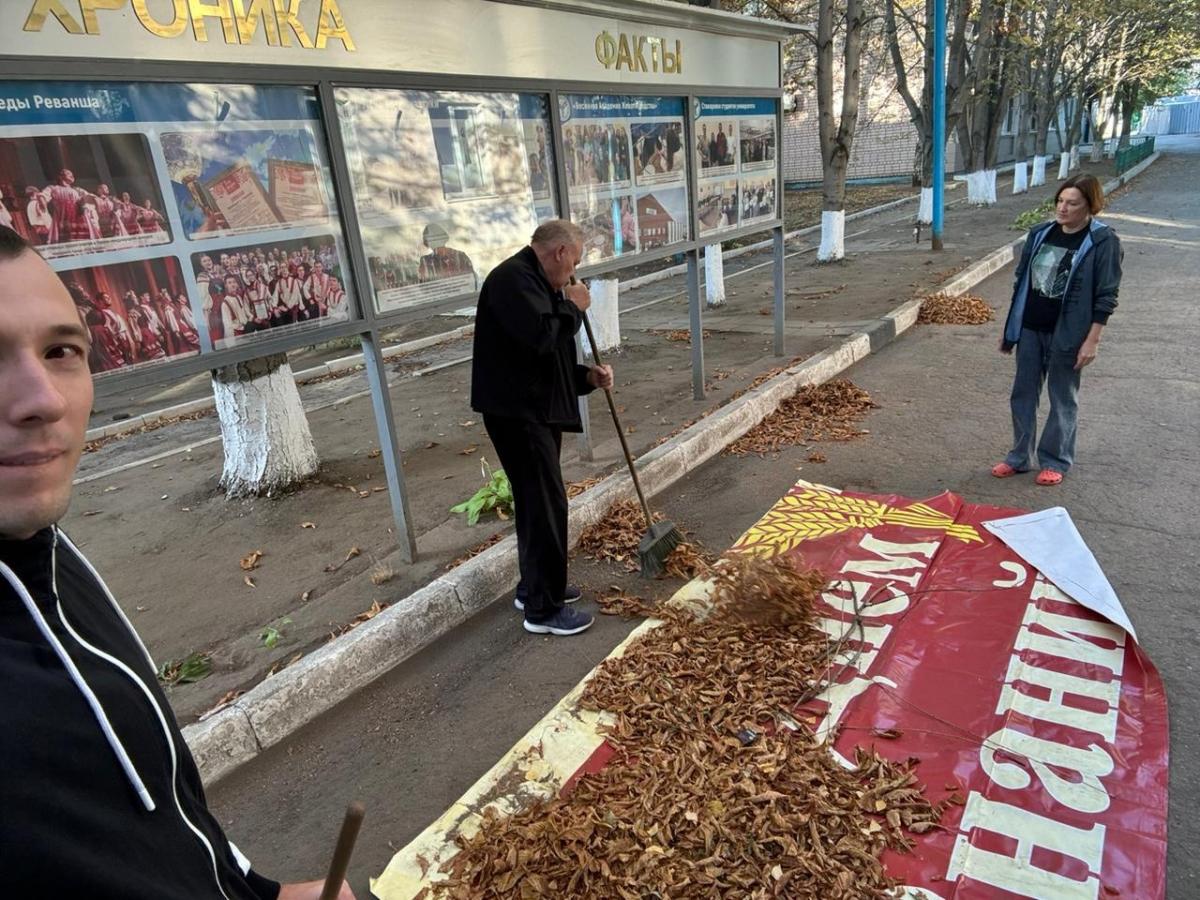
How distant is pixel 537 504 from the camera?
12.9ft

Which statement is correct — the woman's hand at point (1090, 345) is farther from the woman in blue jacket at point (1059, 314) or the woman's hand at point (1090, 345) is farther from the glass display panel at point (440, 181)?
the glass display panel at point (440, 181)

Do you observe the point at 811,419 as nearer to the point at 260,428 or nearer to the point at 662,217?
the point at 662,217

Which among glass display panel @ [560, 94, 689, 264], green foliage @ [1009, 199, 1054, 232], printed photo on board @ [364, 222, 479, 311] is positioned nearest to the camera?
printed photo on board @ [364, 222, 479, 311]

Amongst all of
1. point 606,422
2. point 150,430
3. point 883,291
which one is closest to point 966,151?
point 883,291

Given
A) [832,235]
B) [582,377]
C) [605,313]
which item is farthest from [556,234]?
[832,235]

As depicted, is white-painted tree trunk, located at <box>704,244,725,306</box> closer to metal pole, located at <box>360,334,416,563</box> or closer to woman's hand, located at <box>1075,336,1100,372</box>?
woman's hand, located at <box>1075,336,1100,372</box>

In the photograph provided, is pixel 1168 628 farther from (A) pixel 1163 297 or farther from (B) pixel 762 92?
(A) pixel 1163 297

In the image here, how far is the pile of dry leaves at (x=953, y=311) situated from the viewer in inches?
395

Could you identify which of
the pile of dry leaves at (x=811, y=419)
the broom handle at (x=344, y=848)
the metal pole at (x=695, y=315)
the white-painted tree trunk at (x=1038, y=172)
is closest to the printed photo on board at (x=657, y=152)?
the metal pole at (x=695, y=315)

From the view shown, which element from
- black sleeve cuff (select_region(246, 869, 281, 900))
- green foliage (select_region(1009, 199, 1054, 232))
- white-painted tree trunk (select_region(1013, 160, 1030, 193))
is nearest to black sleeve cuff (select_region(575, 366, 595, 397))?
black sleeve cuff (select_region(246, 869, 281, 900))

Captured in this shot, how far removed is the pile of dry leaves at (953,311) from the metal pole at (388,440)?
8112 mm

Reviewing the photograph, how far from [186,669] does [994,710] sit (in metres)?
3.68

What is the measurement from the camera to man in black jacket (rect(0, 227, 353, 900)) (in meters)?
0.85

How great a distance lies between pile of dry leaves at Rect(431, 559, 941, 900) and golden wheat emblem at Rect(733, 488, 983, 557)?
51.1 inches
